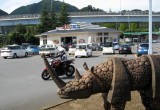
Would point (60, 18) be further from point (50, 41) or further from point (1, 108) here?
point (1, 108)

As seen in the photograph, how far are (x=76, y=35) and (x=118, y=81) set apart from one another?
64215mm

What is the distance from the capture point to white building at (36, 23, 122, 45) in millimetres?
70819

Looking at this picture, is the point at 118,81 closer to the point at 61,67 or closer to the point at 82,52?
the point at 61,67

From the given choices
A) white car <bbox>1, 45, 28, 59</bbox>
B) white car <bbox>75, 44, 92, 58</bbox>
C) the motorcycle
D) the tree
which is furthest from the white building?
the motorcycle

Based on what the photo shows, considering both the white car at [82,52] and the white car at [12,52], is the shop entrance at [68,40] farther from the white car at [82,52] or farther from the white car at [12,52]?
the white car at [82,52]

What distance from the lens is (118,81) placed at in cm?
766

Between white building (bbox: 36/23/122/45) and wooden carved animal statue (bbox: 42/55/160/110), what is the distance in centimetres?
6151

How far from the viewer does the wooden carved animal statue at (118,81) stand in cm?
758

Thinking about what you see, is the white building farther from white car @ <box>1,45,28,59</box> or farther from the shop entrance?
white car @ <box>1,45,28,59</box>

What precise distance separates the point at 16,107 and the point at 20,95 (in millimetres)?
2308

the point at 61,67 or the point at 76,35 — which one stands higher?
the point at 76,35

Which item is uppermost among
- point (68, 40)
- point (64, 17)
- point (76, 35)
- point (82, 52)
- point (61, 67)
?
point (64, 17)

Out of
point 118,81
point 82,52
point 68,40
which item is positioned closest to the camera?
point 118,81

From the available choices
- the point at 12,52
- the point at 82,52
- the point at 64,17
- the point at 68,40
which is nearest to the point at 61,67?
the point at 82,52
